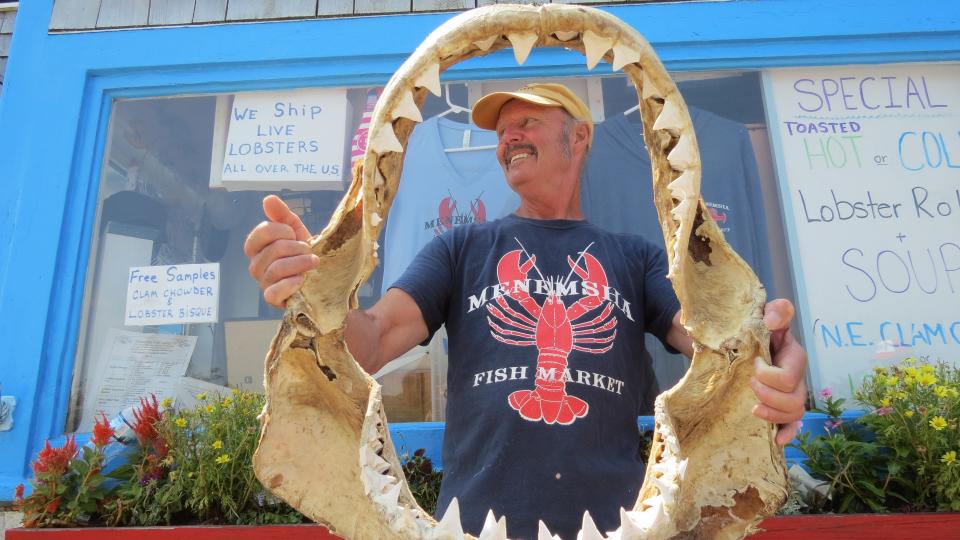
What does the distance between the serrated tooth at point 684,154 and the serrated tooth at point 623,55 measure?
17cm

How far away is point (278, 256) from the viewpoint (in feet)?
4.04

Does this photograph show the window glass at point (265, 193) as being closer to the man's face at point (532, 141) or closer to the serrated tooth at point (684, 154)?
the man's face at point (532, 141)

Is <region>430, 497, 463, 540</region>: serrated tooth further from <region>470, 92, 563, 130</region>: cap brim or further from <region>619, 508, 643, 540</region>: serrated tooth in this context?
<region>470, 92, 563, 130</region>: cap brim

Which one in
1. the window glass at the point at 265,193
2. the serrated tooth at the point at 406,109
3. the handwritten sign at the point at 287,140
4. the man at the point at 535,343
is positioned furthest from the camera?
the handwritten sign at the point at 287,140

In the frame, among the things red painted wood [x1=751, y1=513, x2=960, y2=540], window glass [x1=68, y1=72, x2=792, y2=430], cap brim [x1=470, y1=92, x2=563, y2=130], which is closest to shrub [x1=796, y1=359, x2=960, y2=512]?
red painted wood [x1=751, y1=513, x2=960, y2=540]

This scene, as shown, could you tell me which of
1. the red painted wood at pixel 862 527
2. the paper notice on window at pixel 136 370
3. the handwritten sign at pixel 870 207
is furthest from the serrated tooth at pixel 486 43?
the paper notice on window at pixel 136 370

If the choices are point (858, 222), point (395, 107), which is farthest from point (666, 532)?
point (858, 222)

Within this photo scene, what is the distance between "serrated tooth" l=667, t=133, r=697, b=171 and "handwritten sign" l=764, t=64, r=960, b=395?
2194mm

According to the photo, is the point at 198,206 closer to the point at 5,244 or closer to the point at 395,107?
Answer: the point at 5,244

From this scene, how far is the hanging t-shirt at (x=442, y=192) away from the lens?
10.3 feet

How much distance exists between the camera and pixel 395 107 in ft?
3.76

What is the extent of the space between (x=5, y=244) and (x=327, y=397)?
275 centimetres

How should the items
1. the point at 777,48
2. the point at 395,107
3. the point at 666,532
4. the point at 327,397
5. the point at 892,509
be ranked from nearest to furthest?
the point at 666,532, the point at 395,107, the point at 327,397, the point at 892,509, the point at 777,48

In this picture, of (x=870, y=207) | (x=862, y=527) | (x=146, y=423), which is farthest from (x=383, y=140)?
(x=870, y=207)
